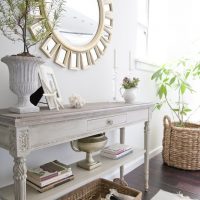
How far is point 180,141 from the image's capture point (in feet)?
8.49

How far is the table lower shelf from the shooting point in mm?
1175

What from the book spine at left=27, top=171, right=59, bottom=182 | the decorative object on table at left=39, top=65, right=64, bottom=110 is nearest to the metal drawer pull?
the decorative object on table at left=39, top=65, right=64, bottom=110

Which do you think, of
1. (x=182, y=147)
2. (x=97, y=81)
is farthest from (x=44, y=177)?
(x=182, y=147)

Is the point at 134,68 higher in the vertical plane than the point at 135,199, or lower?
higher

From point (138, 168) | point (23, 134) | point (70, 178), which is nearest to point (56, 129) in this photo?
point (23, 134)

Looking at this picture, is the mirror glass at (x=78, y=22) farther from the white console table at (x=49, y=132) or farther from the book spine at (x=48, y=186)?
the book spine at (x=48, y=186)

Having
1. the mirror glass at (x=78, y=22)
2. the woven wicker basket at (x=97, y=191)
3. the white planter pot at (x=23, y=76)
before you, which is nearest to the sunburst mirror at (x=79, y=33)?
the mirror glass at (x=78, y=22)

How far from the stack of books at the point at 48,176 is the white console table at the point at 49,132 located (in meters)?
0.03

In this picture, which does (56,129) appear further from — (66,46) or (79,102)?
(66,46)

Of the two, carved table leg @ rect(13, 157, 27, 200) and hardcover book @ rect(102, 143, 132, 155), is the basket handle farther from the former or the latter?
carved table leg @ rect(13, 157, 27, 200)

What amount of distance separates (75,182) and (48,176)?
0.17m

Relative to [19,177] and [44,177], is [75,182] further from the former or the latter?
[19,177]

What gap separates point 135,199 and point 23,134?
3.04 feet

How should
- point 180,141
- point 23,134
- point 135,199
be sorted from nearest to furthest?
point 23,134 → point 135,199 → point 180,141
